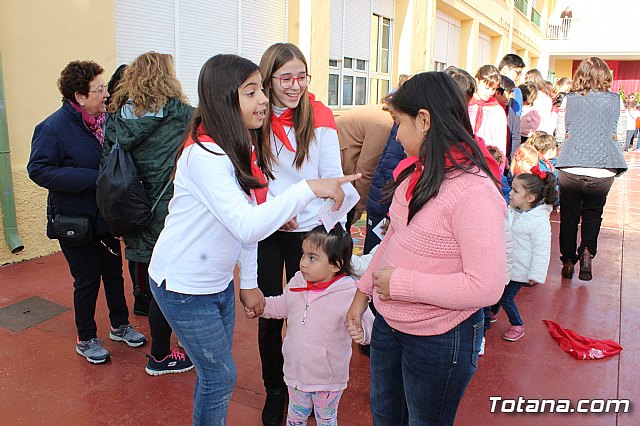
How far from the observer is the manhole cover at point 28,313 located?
3.95 m

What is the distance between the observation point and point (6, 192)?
495cm

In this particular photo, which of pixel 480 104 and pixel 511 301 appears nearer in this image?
pixel 511 301

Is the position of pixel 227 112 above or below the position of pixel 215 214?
above

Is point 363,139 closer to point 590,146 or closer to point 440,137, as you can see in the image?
point 440,137

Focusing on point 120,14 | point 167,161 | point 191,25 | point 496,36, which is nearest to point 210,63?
point 167,161

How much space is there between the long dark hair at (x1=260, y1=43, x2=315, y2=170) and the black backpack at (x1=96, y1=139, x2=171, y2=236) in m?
0.99

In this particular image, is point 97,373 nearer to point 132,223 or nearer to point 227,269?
point 132,223

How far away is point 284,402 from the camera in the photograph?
290 centimetres

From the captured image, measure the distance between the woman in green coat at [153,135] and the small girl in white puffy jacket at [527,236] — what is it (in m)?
2.30

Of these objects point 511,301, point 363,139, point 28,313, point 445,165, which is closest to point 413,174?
point 445,165

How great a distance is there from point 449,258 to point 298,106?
127cm

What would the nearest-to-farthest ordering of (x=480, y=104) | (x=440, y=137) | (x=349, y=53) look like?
1. (x=440, y=137)
2. (x=480, y=104)
3. (x=349, y=53)

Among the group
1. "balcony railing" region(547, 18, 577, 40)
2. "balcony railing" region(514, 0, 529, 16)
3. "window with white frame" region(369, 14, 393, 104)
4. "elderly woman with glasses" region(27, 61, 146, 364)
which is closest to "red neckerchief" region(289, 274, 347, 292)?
"elderly woman with glasses" region(27, 61, 146, 364)

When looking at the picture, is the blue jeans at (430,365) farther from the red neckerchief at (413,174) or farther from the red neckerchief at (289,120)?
the red neckerchief at (289,120)
